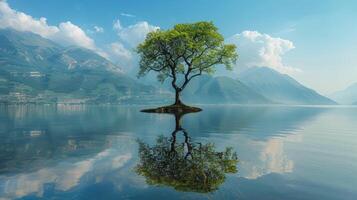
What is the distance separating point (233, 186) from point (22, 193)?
885 centimetres

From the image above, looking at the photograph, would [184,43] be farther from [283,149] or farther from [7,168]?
[7,168]

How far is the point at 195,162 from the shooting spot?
17344 millimetres

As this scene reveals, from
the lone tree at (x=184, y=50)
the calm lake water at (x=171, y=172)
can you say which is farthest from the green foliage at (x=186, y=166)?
the lone tree at (x=184, y=50)

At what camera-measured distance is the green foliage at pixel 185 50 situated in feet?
224

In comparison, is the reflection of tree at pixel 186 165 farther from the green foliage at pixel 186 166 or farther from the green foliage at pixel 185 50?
the green foliage at pixel 185 50

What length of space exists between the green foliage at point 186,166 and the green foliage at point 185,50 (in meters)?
47.0

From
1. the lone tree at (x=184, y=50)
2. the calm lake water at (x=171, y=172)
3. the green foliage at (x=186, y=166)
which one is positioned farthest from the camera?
the lone tree at (x=184, y=50)

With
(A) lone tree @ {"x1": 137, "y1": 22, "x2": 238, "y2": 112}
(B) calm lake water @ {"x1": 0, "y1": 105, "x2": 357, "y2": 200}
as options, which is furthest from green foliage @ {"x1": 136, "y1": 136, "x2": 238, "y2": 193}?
(A) lone tree @ {"x1": 137, "y1": 22, "x2": 238, "y2": 112}

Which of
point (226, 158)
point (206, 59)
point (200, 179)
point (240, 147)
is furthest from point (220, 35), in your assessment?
point (200, 179)

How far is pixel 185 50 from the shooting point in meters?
69.5

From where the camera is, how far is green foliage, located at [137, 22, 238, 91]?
68188mm

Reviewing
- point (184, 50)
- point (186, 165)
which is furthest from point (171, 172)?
point (184, 50)

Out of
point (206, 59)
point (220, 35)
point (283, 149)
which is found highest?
point (220, 35)

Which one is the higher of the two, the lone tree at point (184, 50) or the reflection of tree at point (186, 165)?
the lone tree at point (184, 50)
